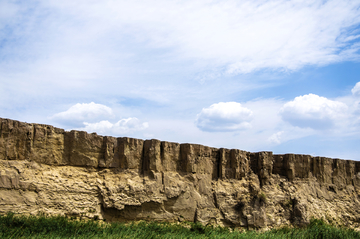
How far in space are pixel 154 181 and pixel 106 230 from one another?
7.92 feet

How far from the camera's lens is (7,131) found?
31.6ft

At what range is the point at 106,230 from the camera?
9555 millimetres

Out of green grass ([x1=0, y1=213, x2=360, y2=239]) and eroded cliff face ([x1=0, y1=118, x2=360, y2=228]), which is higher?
eroded cliff face ([x1=0, y1=118, x2=360, y2=228])

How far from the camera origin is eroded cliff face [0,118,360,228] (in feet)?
31.8

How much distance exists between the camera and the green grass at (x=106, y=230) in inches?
333

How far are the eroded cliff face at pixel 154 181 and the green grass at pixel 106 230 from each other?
17.6 inches

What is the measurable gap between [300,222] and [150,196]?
6.48 m

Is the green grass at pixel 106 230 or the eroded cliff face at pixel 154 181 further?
the eroded cliff face at pixel 154 181

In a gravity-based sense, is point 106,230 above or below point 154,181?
below

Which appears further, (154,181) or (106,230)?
(154,181)

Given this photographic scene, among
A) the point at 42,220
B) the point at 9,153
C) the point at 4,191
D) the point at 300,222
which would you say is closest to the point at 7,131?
the point at 9,153

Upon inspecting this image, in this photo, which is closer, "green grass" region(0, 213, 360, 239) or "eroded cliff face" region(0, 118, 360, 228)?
"green grass" region(0, 213, 360, 239)

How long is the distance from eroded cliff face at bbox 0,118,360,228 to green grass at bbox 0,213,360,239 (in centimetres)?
45

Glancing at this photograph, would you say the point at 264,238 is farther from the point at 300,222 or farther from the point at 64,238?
the point at 64,238
